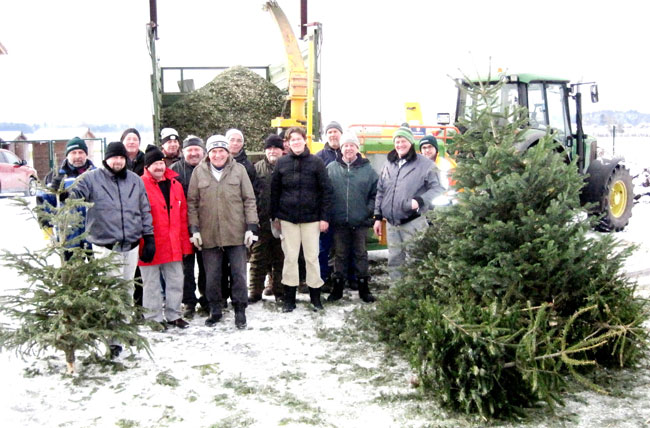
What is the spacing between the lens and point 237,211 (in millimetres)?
5398

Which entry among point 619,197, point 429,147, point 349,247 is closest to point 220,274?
point 349,247

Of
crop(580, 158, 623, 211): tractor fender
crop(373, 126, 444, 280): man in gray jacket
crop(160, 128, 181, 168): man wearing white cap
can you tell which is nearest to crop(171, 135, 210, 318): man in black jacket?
crop(160, 128, 181, 168): man wearing white cap

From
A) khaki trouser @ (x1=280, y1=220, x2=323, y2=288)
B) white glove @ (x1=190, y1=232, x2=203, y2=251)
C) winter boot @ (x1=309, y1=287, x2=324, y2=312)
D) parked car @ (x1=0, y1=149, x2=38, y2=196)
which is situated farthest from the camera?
parked car @ (x1=0, y1=149, x2=38, y2=196)

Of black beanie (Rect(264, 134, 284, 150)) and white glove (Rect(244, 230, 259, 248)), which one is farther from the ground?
black beanie (Rect(264, 134, 284, 150))

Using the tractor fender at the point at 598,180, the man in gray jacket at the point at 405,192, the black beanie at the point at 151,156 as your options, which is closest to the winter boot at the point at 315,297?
the man in gray jacket at the point at 405,192

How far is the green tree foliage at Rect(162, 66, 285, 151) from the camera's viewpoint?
9.12 meters

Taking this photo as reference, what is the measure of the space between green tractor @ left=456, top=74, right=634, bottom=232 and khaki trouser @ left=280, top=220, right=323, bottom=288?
4584 mm

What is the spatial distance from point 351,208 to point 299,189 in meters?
0.65

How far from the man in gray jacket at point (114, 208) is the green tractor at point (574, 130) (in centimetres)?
611

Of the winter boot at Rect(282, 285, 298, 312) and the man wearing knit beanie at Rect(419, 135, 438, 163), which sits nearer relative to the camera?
the winter boot at Rect(282, 285, 298, 312)

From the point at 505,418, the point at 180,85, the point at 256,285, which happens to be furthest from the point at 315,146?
the point at 505,418

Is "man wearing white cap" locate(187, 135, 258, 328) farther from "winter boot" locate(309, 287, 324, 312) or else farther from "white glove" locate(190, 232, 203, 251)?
"winter boot" locate(309, 287, 324, 312)

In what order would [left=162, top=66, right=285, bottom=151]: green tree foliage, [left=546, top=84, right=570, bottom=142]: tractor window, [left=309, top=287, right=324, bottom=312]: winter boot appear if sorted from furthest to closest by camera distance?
[left=546, top=84, right=570, bottom=142]: tractor window, [left=162, top=66, right=285, bottom=151]: green tree foliage, [left=309, top=287, right=324, bottom=312]: winter boot

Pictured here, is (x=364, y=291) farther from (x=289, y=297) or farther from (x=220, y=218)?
(x=220, y=218)
